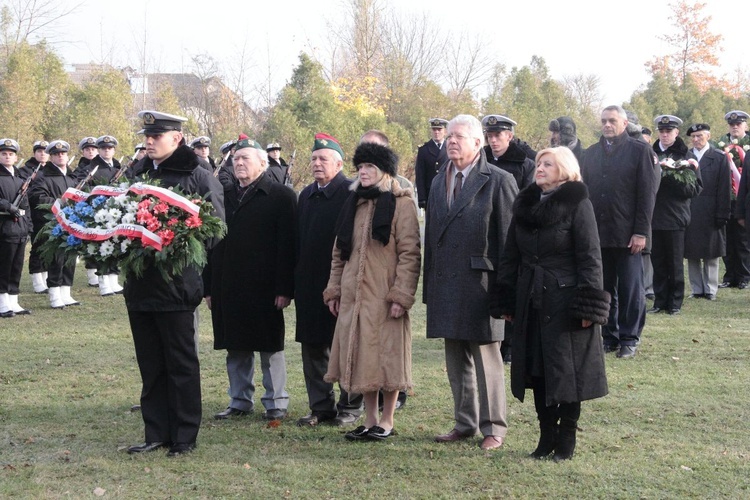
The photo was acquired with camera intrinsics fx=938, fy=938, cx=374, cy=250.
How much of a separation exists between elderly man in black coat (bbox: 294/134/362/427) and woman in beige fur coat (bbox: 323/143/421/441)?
17.8 inches

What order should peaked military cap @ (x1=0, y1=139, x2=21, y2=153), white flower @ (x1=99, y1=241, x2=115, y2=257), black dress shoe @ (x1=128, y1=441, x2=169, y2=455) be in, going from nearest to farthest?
1. white flower @ (x1=99, y1=241, x2=115, y2=257)
2. black dress shoe @ (x1=128, y1=441, x2=169, y2=455)
3. peaked military cap @ (x1=0, y1=139, x2=21, y2=153)

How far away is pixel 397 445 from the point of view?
648 centimetres

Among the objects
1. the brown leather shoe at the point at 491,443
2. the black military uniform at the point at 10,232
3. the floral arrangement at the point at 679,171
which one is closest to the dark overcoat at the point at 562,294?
the brown leather shoe at the point at 491,443

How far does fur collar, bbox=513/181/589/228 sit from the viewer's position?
588cm

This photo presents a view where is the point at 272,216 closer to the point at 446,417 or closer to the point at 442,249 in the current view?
the point at 442,249

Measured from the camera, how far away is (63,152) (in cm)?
1435

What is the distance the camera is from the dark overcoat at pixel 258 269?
7344 mm

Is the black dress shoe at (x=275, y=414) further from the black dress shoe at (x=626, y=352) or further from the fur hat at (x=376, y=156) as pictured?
the black dress shoe at (x=626, y=352)

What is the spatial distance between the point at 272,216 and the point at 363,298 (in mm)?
1267

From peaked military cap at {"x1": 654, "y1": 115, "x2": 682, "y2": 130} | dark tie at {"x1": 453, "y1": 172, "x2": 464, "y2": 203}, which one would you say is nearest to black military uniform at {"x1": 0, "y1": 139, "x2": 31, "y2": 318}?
dark tie at {"x1": 453, "y1": 172, "x2": 464, "y2": 203}

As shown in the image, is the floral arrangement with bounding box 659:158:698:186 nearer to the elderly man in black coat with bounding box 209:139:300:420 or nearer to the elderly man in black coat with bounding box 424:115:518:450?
the elderly man in black coat with bounding box 424:115:518:450

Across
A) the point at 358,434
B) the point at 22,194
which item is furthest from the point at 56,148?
the point at 358,434

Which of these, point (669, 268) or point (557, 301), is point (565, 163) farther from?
point (669, 268)

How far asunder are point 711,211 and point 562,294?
28.9 feet
